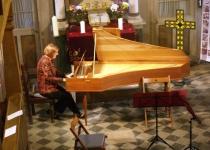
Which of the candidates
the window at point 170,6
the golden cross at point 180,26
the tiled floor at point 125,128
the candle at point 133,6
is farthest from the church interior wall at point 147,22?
the tiled floor at point 125,128

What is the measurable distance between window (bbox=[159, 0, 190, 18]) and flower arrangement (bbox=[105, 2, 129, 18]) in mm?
1085

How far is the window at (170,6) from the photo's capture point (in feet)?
32.9

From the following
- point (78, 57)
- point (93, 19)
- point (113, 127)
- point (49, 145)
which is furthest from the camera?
point (93, 19)

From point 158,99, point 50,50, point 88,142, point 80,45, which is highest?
point 50,50

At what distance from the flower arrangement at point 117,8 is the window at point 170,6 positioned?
1085mm

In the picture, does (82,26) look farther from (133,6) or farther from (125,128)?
(125,128)

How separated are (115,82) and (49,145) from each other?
1.40 metres

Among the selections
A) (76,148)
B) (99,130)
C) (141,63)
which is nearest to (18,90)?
(76,148)

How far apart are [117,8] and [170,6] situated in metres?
1.46

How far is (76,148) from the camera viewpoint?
5602 millimetres

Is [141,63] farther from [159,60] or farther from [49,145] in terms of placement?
[49,145]

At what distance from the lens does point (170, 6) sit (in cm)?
1008

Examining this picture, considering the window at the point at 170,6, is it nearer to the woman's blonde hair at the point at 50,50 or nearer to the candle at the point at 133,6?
the candle at the point at 133,6

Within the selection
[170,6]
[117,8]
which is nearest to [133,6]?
[117,8]
